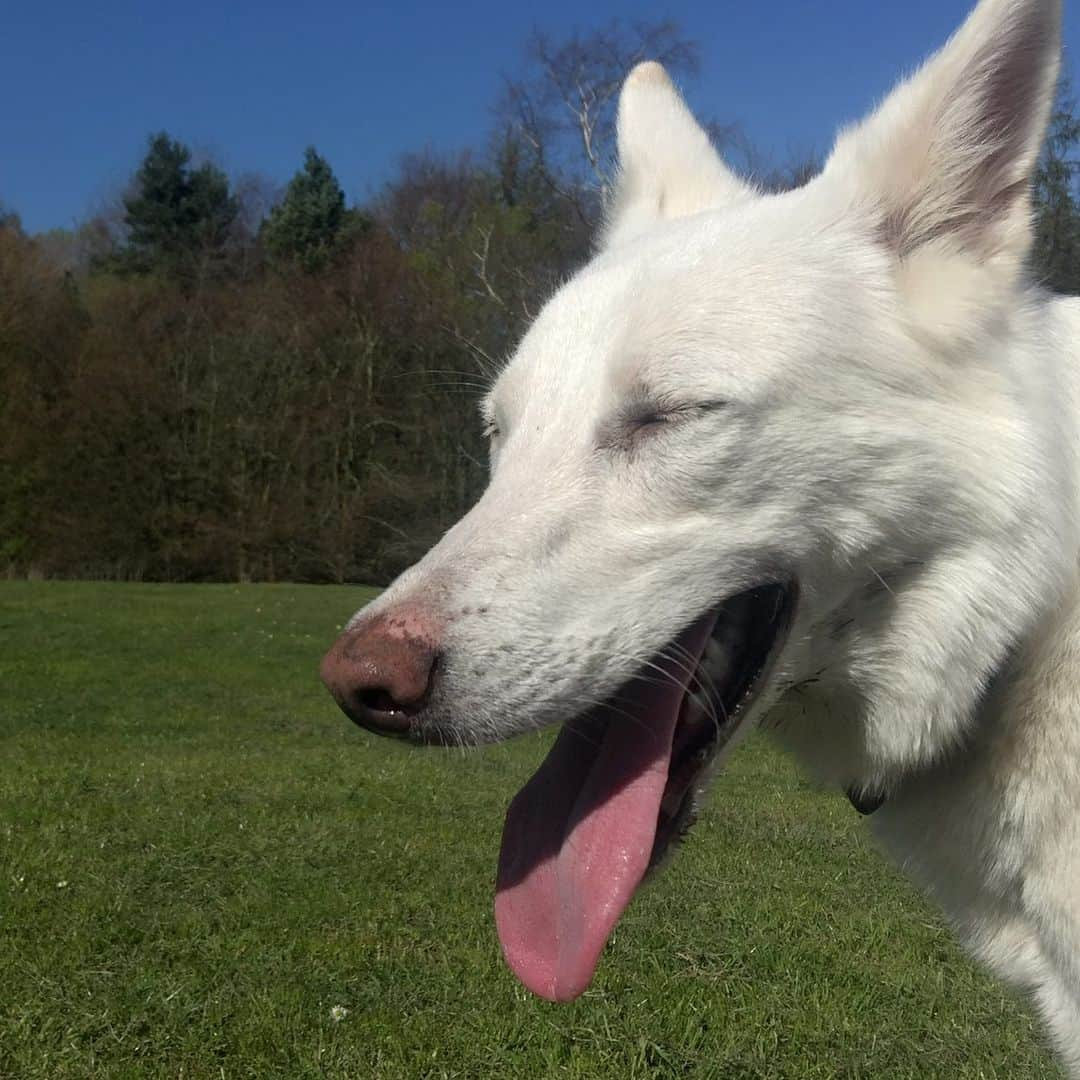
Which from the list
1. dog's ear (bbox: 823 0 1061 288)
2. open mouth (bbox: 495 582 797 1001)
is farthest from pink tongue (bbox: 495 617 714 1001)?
dog's ear (bbox: 823 0 1061 288)

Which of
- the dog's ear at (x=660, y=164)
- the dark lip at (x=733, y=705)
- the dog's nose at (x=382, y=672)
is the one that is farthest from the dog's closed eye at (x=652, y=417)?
the dog's ear at (x=660, y=164)

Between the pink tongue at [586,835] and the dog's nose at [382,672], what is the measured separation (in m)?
0.38

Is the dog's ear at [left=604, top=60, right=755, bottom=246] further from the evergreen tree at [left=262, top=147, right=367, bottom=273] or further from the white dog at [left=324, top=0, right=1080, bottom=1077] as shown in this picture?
the evergreen tree at [left=262, top=147, right=367, bottom=273]

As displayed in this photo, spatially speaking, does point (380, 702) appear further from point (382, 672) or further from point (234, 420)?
point (234, 420)

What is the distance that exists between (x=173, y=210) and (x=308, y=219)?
567cm

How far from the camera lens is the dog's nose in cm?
175

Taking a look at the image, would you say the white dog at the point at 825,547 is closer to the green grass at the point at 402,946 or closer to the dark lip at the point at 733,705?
the dark lip at the point at 733,705

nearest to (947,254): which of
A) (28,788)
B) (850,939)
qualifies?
(850,939)

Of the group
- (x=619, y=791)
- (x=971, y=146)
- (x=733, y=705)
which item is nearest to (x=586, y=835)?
(x=619, y=791)

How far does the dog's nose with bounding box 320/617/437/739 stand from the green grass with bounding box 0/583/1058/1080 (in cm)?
35

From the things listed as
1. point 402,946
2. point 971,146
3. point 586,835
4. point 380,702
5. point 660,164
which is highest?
point 660,164

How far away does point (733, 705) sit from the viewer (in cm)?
205

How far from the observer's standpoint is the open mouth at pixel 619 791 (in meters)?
1.96

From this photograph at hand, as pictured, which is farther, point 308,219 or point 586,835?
point 308,219
